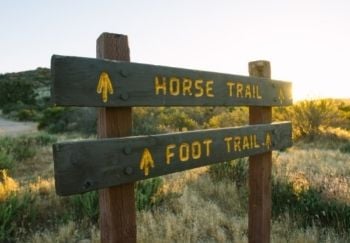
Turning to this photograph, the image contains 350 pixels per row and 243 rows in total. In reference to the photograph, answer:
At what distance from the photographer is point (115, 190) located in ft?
8.03

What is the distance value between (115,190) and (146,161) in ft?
0.87

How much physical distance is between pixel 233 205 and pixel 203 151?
3471mm

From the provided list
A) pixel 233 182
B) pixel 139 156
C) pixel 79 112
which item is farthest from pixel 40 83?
pixel 139 156

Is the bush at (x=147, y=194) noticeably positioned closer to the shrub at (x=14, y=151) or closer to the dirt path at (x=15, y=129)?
the shrub at (x=14, y=151)

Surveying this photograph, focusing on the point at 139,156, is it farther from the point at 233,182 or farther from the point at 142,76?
the point at 233,182

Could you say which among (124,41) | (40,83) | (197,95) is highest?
(40,83)

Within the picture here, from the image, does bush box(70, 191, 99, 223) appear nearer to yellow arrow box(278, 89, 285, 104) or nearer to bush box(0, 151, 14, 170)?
yellow arrow box(278, 89, 285, 104)

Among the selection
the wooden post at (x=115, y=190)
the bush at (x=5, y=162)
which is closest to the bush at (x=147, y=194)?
the wooden post at (x=115, y=190)

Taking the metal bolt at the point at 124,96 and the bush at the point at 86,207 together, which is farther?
the bush at the point at 86,207

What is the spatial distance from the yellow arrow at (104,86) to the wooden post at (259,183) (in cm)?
188

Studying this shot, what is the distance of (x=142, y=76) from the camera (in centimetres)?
254

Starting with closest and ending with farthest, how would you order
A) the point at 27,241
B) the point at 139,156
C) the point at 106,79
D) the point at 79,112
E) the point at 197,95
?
the point at 106,79 < the point at 139,156 < the point at 197,95 < the point at 27,241 < the point at 79,112

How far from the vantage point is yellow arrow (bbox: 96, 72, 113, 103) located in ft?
7.49

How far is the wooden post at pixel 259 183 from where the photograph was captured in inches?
148
